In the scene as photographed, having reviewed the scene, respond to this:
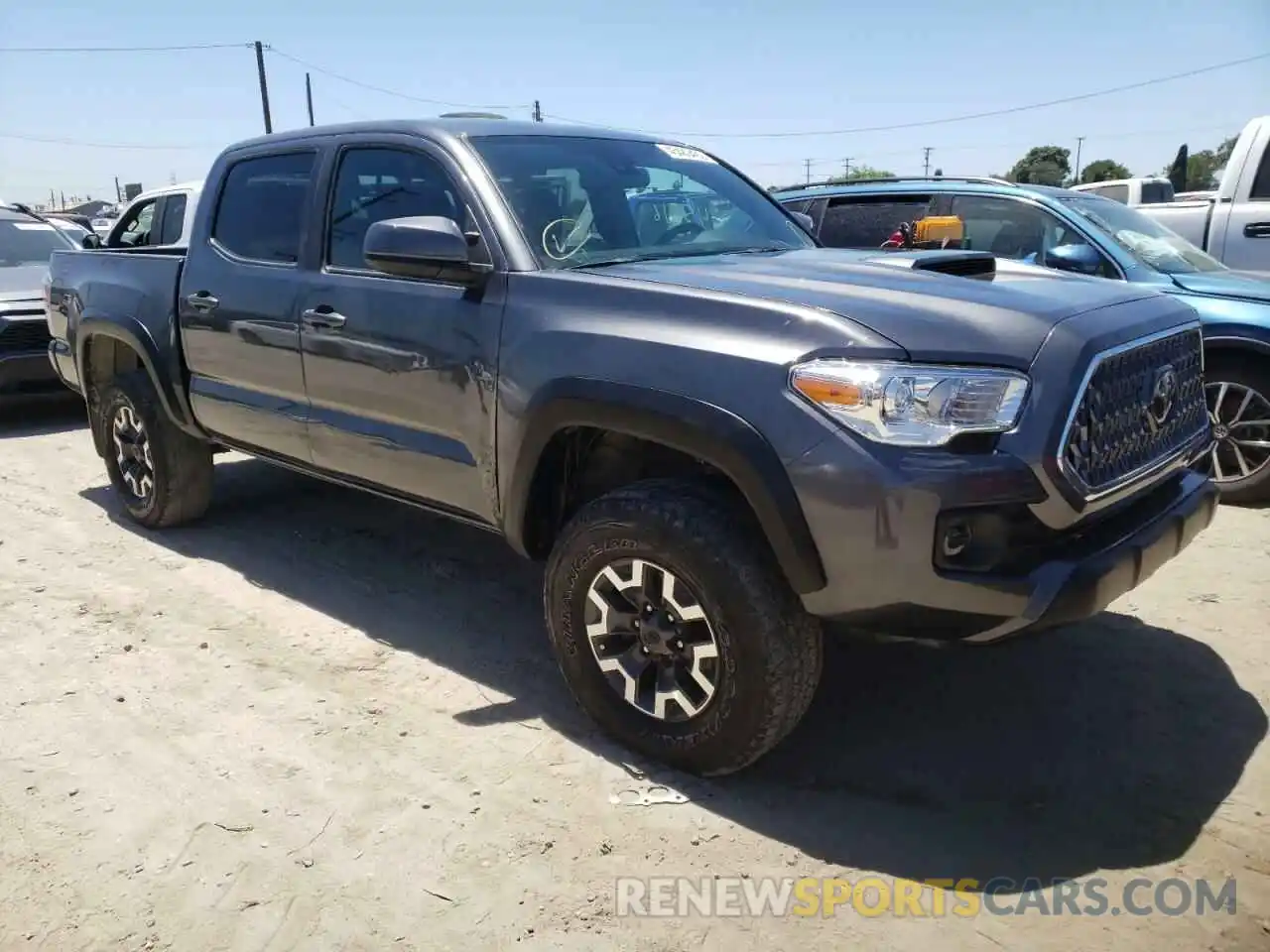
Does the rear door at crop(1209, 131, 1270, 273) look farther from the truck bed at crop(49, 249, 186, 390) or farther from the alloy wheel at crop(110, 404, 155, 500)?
the alloy wheel at crop(110, 404, 155, 500)

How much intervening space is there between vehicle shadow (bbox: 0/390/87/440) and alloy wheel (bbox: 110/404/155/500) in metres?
3.38

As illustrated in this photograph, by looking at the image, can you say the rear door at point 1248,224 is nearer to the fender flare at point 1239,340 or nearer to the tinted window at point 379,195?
the fender flare at point 1239,340

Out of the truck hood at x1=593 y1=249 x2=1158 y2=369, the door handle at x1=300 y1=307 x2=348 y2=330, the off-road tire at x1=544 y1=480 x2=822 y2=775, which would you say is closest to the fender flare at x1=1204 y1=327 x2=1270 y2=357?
the truck hood at x1=593 y1=249 x2=1158 y2=369

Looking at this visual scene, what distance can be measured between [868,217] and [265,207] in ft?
13.6

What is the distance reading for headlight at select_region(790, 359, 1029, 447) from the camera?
2.40 meters

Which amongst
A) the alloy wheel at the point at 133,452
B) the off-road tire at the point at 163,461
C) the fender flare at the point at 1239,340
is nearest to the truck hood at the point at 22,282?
the alloy wheel at the point at 133,452

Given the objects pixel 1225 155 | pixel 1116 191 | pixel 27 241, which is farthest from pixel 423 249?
pixel 1225 155

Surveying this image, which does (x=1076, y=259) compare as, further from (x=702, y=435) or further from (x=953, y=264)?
(x=702, y=435)

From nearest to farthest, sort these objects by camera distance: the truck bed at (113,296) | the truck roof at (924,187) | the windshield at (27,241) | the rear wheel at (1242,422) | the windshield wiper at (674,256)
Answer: the windshield wiper at (674,256) → the truck bed at (113,296) → the rear wheel at (1242,422) → the truck roof at (924,187) → the windshield at (27,241)

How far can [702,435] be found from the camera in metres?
2.61

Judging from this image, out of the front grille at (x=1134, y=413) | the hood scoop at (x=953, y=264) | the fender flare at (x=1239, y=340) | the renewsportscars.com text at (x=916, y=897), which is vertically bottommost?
the renewsportscars.com text at (x=916, y=897)

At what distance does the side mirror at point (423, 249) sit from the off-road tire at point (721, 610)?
92 cm

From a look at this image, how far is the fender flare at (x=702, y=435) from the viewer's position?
8.21ft

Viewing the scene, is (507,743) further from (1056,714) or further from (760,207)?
(760,207)
